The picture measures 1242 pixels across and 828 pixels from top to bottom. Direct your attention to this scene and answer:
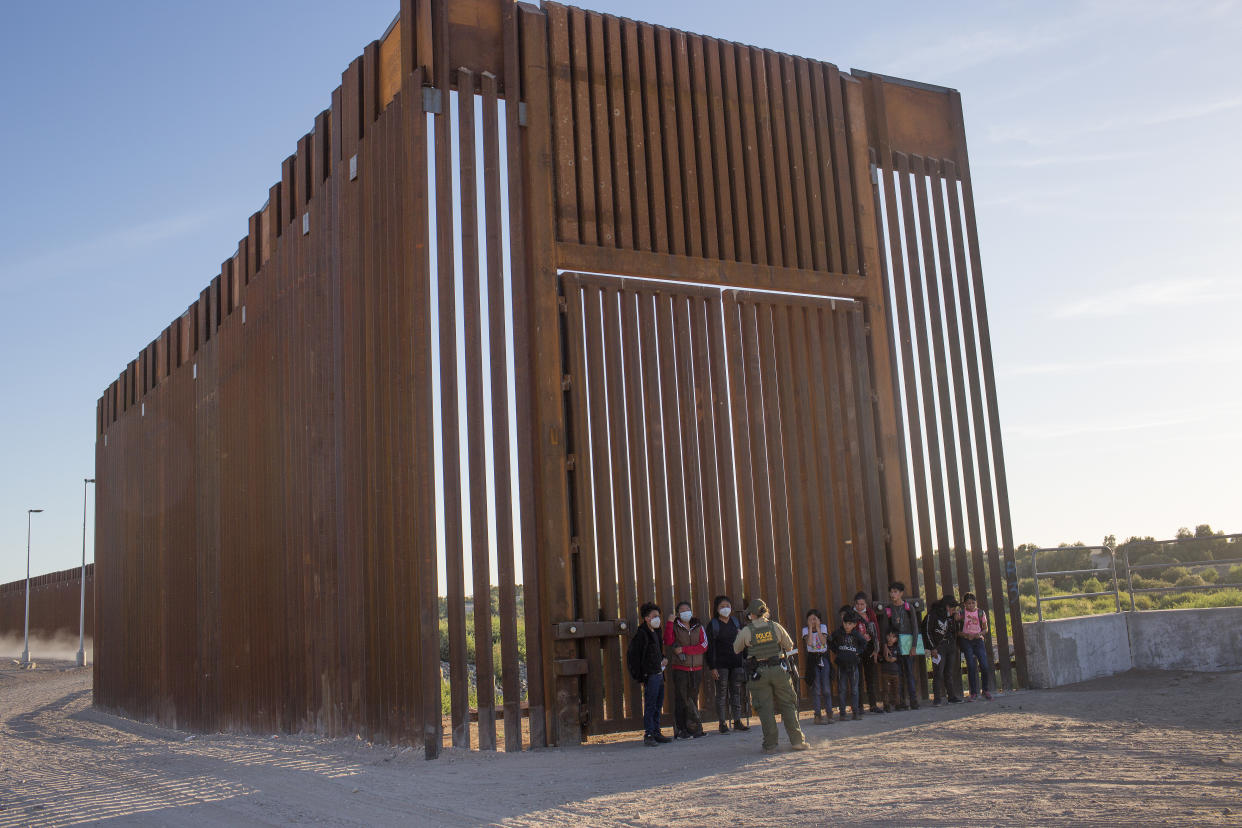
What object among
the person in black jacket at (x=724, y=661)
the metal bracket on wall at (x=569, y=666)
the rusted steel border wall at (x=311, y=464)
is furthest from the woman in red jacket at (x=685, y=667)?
the rusted steel border wall at (x=311, y=464)

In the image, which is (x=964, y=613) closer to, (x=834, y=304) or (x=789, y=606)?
(x=789, y=606)

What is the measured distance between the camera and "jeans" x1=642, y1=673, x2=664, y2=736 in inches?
483

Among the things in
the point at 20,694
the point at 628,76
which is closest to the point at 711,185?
the point at 628,76

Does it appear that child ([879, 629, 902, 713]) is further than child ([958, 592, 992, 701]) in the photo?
No

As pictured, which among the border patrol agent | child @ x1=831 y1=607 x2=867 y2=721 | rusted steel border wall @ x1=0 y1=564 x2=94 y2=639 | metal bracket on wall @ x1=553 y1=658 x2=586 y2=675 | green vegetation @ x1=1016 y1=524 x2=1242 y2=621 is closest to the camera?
the border patrol agent

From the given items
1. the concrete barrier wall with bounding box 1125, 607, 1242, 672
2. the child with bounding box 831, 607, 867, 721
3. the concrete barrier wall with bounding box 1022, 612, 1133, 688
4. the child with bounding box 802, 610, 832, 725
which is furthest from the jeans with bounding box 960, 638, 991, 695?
the concrete barrier wall with bounding box 1125, 607, 1242, 672

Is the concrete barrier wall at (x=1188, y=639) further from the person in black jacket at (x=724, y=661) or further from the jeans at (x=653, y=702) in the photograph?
the jeans at (x=653, y=702)

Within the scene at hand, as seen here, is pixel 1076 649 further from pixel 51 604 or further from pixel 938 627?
pixel 51 604

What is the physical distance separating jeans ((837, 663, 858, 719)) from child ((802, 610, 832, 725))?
0.46ft

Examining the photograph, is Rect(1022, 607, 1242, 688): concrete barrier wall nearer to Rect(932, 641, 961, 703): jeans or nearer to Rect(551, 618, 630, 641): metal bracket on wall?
Rect(932, 641, 961, 703): jeans

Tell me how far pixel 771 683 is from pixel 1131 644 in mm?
9734

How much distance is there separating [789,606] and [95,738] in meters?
12.3

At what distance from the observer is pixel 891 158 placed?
17.6m

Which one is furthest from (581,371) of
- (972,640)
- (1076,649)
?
(1076,649)
